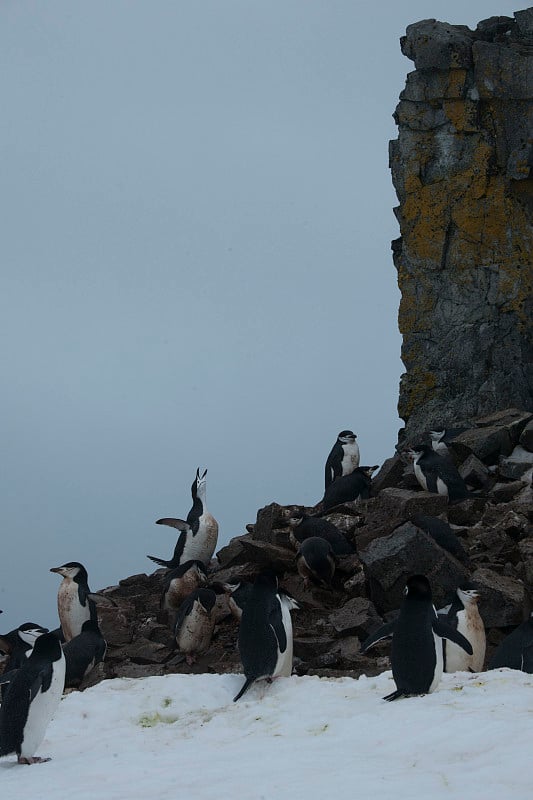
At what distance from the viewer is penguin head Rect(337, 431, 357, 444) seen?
1995 centimetres

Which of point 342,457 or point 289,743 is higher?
point 342,457

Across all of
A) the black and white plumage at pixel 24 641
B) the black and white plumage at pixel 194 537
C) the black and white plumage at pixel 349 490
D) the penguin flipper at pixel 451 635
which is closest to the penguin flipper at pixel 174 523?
the black and white plumage at pixel 194 537

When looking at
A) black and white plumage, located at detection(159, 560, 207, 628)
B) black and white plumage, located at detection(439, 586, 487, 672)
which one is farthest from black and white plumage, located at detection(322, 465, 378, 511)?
black and white plumage, located at detection(439, 586, 487, 672)

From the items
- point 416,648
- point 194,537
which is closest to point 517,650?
point 416,648

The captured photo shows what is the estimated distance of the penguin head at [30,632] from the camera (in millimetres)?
11438

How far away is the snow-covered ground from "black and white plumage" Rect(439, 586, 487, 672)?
0.54 metres

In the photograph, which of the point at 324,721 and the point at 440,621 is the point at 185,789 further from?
the point at 440,621

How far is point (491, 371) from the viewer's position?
20.2m

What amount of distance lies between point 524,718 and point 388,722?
1.04 m

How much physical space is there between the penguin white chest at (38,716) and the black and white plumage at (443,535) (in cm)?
542

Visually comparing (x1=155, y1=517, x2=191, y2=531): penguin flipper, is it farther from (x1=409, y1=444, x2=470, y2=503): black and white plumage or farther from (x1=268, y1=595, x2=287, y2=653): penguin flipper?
(x1=268, y1=595, x2=287, y2=653): penguin flipper

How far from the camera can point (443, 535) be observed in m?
13.1

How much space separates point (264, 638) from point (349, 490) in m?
7.48

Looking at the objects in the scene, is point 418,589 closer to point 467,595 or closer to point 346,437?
point 467,595
